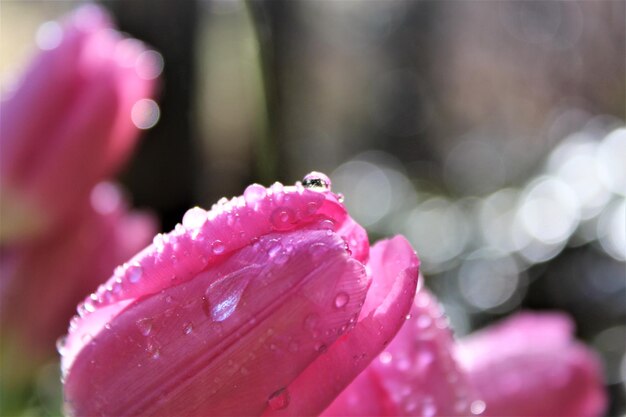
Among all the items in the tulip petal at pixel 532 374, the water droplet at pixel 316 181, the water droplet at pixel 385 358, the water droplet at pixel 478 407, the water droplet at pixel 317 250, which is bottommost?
the tulip petal at pixel 532 374

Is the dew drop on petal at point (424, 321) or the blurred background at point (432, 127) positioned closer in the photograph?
the dew drop on petal at point (424, 321)

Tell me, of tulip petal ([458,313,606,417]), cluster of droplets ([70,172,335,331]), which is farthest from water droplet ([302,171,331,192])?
tulip petal ([458,313,606,417])

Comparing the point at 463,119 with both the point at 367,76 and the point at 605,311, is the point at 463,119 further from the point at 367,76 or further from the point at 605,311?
the point at 605,311

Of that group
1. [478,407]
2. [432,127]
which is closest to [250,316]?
[478,407]

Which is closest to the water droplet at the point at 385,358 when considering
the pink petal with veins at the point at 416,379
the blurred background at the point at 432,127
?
the pink petal with veins at the point at 416,379

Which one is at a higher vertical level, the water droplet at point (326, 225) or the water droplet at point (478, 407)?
the water droplet at point (326, 225)

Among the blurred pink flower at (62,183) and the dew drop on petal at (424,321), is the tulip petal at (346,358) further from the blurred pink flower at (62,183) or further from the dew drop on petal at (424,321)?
the blurred pink flower at (62,183)

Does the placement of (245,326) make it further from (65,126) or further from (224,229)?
(65,126)
